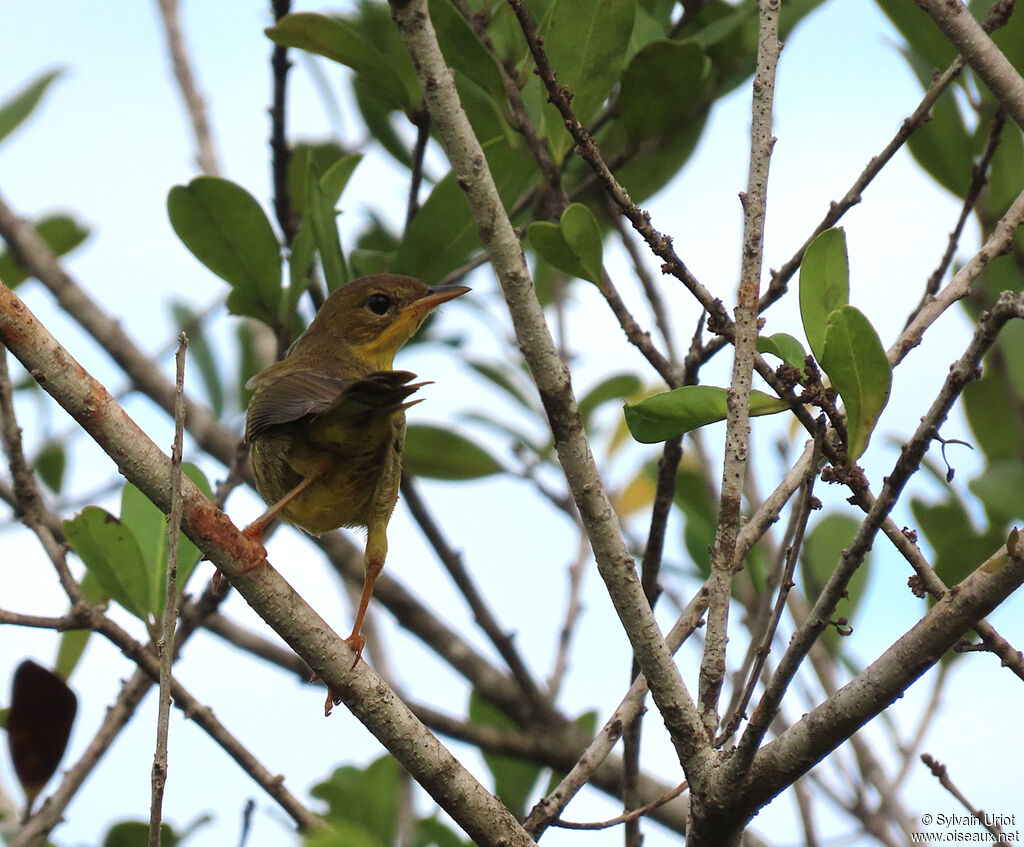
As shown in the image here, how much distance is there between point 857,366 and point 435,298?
241 cm

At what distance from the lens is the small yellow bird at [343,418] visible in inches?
144

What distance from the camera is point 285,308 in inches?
172

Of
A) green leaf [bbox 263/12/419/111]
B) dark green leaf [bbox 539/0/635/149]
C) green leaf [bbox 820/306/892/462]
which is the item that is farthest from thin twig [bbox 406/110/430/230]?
green leaf [bbox 820/306/892/462]

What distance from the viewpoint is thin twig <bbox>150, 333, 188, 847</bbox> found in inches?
96.1

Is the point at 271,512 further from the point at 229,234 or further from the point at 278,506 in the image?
the point at 229,234

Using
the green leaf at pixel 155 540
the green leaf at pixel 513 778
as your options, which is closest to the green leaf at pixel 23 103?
the green leaf at pixel 155 540

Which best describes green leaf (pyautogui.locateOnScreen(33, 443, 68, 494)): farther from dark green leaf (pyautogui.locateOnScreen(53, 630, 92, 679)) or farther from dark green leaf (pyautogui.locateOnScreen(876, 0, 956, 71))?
dark green leaf (pyautogui.locateOnScreen(876, 0, 956, 71))

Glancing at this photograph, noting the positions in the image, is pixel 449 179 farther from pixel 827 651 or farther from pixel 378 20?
pixel 827 651

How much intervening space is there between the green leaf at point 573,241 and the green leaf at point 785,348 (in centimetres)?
70

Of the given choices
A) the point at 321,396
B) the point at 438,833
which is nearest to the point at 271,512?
the point at 321,396

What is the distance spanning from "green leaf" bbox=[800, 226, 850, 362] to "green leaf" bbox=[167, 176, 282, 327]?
2179 mm

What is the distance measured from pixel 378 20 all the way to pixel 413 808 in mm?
3690

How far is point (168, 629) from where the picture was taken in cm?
267

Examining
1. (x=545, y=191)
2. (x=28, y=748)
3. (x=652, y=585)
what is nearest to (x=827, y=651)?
(x=652, y=585)
